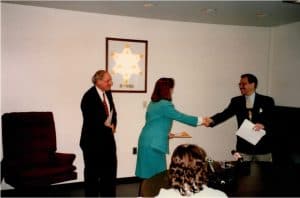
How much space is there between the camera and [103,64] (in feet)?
15.4

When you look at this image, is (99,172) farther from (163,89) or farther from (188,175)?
(188,175)

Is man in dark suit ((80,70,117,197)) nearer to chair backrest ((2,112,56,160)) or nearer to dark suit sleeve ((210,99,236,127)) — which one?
chair backrest ((2,112,56,160))

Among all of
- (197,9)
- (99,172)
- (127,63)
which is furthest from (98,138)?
(197,9)

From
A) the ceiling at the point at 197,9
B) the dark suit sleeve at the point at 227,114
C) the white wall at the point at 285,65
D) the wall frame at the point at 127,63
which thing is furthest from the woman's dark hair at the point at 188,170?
the white wall at the point at 285,65

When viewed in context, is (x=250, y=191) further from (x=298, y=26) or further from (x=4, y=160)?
(x=298, y=26)

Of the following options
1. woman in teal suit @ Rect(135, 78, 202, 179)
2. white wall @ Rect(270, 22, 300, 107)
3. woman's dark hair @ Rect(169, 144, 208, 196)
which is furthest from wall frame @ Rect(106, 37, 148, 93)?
woman's dark hair @ Rect(169, 144, 208, 196)

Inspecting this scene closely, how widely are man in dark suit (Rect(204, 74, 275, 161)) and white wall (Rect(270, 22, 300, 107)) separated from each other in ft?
5.60

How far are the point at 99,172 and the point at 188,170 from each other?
84.9 inches

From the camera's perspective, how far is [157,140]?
3.37m

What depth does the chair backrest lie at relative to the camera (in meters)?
3.89

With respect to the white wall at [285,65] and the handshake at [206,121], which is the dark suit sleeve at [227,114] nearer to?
the handshake at [206,121]

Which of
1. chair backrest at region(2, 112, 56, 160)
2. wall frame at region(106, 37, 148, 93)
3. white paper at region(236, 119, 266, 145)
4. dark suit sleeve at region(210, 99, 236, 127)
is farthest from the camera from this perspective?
wall frame at region(106, 37, 148, 93)

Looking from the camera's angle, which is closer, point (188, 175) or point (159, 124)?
point (188, 175)

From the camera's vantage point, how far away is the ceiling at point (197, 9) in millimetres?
4039
